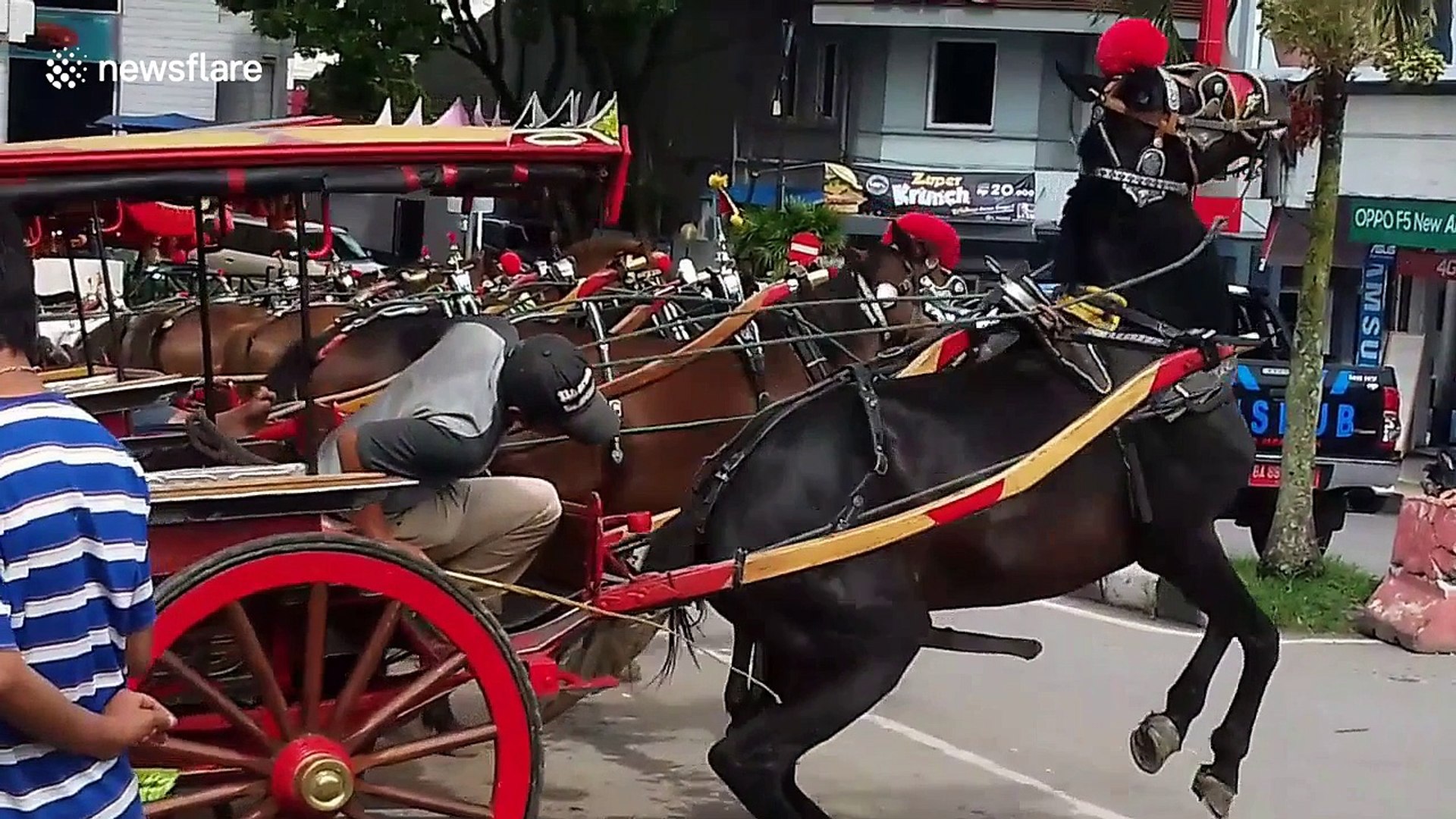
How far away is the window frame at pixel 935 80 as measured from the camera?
27.4 metres

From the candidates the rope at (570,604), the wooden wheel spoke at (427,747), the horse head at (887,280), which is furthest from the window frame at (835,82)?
the wooden wheel spoke at (427,747)

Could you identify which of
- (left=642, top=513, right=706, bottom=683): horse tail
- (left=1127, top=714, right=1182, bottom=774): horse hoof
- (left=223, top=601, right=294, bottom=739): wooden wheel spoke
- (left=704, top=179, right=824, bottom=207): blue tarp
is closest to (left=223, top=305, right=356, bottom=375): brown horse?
(left=642, top=513, right=706, bottom=683): horse tail

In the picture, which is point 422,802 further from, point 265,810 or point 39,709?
point 39,709

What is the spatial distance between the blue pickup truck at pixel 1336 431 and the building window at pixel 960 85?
14.5 meters

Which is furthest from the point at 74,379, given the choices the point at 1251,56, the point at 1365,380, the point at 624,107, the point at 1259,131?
the point at 624,107

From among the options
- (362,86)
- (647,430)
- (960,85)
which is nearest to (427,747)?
(647,430)

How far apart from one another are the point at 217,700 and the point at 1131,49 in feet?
11.0

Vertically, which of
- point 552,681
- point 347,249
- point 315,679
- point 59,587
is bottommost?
point 347,249

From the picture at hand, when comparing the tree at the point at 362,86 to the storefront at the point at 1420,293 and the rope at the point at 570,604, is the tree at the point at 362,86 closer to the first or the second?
the storefront at the point at 1420,293

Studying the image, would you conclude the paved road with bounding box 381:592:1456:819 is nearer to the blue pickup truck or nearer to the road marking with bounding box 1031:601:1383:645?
the road marking with bounding box 1031:601:1383:645

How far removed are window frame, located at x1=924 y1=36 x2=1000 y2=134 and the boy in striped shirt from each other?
2516 cm

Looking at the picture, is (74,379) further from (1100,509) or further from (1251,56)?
(1251,56)

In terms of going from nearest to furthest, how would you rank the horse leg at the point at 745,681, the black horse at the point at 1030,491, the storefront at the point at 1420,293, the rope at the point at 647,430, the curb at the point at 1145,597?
the black horse at the point at 1030,491 → the horse leg at the point at 745,681 → the rope at the point at 647,430 → the curb at the point at 1145,597 → the storefront at the point at 1420,293

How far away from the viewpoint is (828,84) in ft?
95.3
